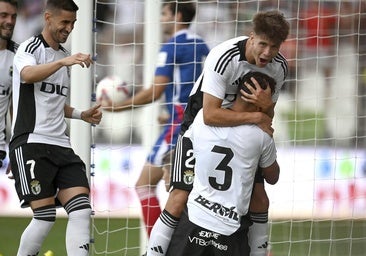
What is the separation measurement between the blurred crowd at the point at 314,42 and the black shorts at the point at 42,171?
6.43 ft

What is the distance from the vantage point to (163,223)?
648cm

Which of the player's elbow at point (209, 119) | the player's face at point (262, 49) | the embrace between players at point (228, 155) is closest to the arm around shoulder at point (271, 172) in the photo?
the embrace between players at point (228, 155)

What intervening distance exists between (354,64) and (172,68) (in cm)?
284

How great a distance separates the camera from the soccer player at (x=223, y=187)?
5.97m

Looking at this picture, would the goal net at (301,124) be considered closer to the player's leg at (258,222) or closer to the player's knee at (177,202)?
the player's knee at (177,202)

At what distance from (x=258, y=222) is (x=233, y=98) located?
0.74 meters

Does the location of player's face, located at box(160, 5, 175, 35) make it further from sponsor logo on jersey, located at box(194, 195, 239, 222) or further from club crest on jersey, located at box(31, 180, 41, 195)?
sponsor logo on jersey, located at box(194, 195, 239, 222)

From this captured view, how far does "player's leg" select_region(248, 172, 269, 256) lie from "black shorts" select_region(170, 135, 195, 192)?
39cm

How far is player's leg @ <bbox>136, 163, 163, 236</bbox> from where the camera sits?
861 centimetres

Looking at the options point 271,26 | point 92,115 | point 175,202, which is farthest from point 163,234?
point 271,26

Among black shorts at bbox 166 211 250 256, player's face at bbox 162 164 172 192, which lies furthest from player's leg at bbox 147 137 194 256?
player's face at bbox 162 164 172 192

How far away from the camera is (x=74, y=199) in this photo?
669 cm

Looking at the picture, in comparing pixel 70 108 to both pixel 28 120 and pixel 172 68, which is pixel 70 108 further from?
pixel 172 68

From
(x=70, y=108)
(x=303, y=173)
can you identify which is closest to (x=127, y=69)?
(x=303, y=173)
